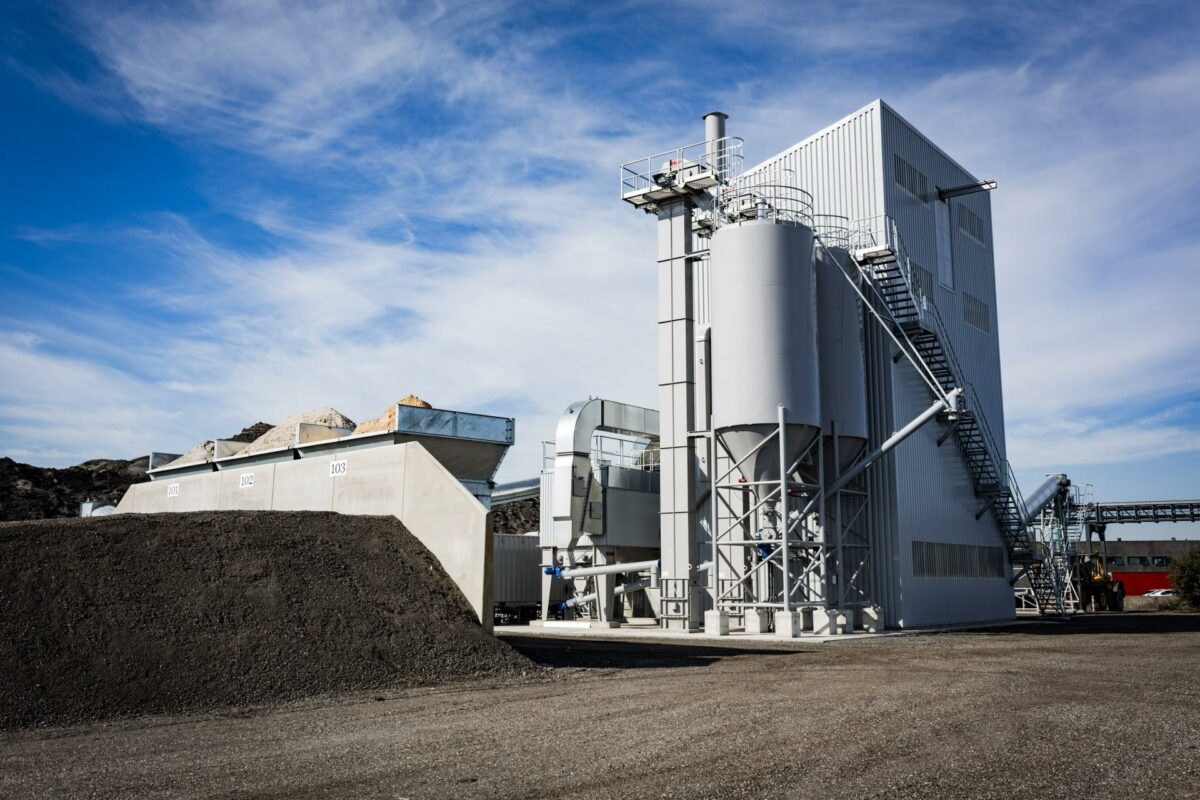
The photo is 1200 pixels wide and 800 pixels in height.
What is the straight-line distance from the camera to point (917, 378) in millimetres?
31766

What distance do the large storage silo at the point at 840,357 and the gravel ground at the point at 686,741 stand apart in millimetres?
11992

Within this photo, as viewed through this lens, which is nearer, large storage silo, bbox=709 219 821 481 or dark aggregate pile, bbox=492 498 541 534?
large storage silo, bbox=709 219 821 481

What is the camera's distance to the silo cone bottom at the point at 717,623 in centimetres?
2694

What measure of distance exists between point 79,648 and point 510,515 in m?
48.6

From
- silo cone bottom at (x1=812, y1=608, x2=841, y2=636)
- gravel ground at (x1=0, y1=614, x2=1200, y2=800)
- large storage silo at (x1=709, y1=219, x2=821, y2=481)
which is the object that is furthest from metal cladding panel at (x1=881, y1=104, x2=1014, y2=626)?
gravel ground at (x1=0, y1=614, x2=1200, y2=800)

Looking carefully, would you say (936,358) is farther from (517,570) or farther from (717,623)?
(517,570)

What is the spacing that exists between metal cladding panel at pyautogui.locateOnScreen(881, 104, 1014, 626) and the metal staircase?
16.9 inches

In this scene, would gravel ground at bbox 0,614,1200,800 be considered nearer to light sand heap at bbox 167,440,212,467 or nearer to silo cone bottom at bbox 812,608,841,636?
silo cone bottom at bbox 812,608,841,636

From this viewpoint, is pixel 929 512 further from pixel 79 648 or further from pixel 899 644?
pixel 79 648

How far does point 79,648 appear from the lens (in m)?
13.6

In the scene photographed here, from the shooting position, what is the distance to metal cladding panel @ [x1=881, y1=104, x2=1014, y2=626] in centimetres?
3019

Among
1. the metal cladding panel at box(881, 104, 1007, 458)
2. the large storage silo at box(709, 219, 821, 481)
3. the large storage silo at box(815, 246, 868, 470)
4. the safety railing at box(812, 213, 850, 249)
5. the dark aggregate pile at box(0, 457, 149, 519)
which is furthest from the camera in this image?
the dark aggregate pile at box(0, 457, 149, 519)

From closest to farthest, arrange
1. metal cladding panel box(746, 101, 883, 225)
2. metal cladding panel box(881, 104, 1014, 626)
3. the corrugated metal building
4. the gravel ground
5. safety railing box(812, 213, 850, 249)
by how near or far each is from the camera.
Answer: the gravel ground → the corrugated metal building → metal cladding panel box(881, 104, 1014, 626) → safety railing box(812, 213, 850, 249) → metal cladding panel box(746, 101, 883, 225)

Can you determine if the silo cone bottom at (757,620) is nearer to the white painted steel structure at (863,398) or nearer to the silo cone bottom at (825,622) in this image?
the white painted steel structure at (863,398)
